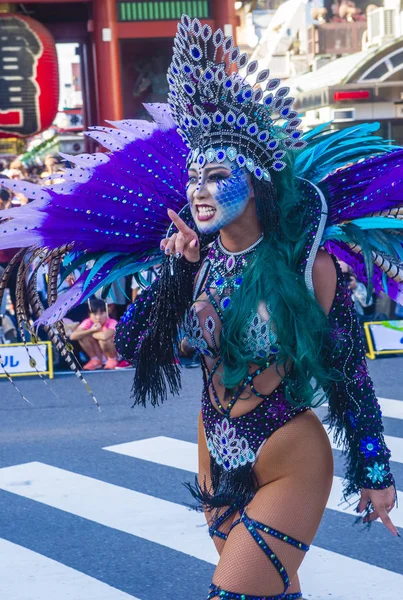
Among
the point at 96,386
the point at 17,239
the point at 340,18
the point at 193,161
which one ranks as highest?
the point at 340,18

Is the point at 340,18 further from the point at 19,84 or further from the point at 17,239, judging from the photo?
the point at 17,239

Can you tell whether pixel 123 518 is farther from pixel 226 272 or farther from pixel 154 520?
pixel 226 272

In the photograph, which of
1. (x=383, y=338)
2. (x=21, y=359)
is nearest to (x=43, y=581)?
(x=21, y=359)

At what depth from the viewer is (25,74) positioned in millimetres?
13602

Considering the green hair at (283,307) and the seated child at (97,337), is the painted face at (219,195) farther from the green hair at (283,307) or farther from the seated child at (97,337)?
the seated child at (97,337)

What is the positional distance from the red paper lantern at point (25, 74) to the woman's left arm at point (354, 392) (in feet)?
36.9

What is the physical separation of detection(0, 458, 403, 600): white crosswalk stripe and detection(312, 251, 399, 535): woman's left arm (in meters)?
1.38

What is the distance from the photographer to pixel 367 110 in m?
20.3

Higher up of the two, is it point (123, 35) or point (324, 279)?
point (123, 35)

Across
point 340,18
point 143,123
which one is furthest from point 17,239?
point 340,18

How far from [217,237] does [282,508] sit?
2.77ft

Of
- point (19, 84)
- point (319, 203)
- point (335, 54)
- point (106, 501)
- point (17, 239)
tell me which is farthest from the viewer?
point (335, 54)

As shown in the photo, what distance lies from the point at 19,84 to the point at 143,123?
34.9 feet

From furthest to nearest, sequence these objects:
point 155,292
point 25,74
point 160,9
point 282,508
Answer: point 160,9
point 25,74
point 155,292
point 282,508
